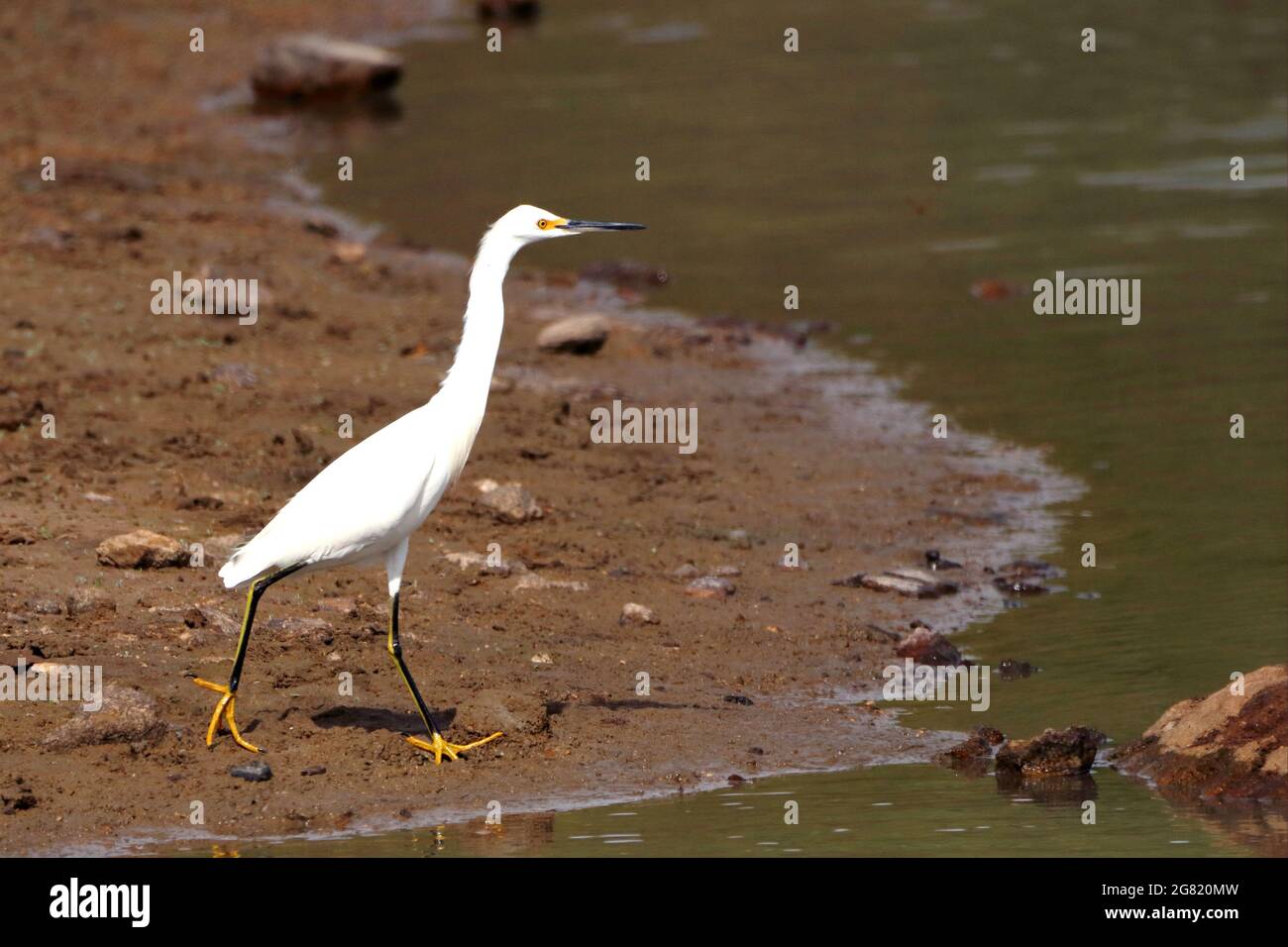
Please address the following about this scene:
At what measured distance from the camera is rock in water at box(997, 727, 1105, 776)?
8031 mm

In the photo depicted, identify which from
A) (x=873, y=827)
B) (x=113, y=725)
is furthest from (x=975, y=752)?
(x=113, y=725)

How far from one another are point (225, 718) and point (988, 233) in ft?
42.9

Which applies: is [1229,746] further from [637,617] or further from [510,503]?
[510,503]

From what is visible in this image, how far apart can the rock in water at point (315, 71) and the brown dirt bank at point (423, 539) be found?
1008cm

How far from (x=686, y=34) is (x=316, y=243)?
621 inches

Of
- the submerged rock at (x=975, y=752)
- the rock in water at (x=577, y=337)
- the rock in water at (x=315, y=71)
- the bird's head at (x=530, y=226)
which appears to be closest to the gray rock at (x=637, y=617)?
the submerged rock at (x=975, y=752)

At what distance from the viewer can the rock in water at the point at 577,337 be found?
50.7 feet

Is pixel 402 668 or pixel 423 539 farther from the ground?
pixel 423 539

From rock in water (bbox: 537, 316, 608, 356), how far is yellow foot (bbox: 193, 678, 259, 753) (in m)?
7.63

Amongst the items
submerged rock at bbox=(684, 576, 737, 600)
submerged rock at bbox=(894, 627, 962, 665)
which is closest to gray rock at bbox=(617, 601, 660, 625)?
submerged rock at bbox=(684, 576, 737, 600)

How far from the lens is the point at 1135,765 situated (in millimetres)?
8109

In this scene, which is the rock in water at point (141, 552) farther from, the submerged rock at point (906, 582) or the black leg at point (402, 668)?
the submerged rock at point (906, 582)

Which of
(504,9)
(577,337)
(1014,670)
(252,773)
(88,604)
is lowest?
(252,773)

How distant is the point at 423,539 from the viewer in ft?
35.7
